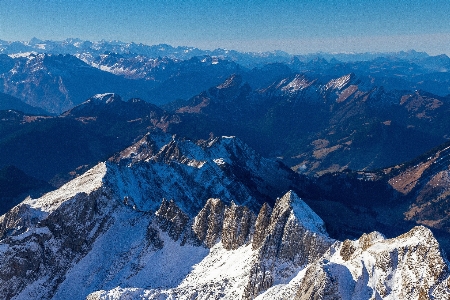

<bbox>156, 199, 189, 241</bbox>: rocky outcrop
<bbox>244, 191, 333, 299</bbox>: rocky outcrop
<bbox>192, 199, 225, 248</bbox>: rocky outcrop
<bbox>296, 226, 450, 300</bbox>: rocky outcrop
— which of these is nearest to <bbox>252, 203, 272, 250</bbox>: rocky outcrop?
<bbox>244, 191, 333, 299</bbox>: rocky outcrop

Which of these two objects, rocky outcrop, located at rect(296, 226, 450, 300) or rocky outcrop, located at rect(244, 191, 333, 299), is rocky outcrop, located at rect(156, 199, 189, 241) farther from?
rocky outcrop, located at rect(296, 226, 450, 300)

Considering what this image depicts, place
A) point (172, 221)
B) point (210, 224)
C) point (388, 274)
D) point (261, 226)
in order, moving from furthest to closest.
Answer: point (172, 221) → point (210, 224) → point (261, 226) → point (388, 274)

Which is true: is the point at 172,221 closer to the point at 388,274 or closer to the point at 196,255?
the point at 196,255

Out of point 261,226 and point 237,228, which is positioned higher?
point 261,226

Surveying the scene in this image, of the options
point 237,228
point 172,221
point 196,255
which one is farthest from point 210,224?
point 172,221

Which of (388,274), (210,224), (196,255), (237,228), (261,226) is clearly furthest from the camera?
(210,224)

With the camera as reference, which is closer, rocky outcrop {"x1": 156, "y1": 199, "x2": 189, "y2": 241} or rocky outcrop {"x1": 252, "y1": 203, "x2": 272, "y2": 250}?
rocky outcrop {"x1": 252, "y1": 203, "x2": 272, "y2": 250}

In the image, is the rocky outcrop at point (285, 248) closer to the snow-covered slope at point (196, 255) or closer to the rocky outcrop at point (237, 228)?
the snow-covered slope at point (196, 255)

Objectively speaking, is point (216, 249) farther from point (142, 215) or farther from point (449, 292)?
point (449, 292)

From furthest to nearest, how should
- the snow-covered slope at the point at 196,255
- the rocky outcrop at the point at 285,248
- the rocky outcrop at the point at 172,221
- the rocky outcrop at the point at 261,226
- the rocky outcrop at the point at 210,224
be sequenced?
the rocky outcrop at the point at 172,221 → the rocky outcrop at the point at 210,224 → the rocky outcrop at the point at 261,226 → the rocky outcrop at the point at 285,248 → the snow-covered slope at the point at 196,255

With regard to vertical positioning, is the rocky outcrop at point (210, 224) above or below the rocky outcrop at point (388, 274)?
below

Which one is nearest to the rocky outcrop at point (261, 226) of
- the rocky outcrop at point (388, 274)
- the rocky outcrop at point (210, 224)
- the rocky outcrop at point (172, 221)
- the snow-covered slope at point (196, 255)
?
the snow-covered slope at point (196, 255)

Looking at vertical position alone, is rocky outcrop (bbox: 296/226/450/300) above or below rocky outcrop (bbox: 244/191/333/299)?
above
